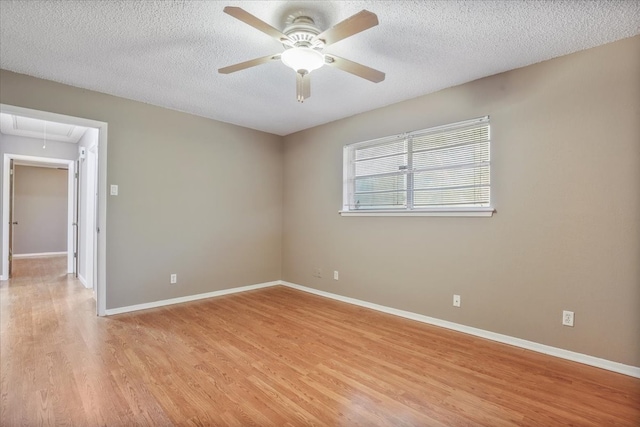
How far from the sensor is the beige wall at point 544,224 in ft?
7.40

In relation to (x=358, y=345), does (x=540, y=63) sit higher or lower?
higher

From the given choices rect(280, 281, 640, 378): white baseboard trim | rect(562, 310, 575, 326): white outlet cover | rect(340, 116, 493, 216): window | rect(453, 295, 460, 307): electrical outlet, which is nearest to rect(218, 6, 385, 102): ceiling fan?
rect(340, 116, 493, 216): window

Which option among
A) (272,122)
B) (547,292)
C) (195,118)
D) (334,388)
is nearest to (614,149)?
(547,292)

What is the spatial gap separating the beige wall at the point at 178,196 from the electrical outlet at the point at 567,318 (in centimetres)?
369

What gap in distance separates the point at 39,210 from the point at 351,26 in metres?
9.41

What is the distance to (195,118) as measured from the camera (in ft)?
13.4

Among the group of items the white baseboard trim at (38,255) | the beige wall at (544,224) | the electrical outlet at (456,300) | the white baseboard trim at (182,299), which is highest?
the beige wall at (544,224)

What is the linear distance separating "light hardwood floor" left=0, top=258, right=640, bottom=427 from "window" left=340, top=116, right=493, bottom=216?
1.28 meters

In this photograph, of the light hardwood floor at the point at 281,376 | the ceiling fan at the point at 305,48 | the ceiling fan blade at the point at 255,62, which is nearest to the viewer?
the light hardwood floor at the point at 281,376

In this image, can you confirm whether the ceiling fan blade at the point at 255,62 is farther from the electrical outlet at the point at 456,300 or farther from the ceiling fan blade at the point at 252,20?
the electrical outlet at the point at 456,300

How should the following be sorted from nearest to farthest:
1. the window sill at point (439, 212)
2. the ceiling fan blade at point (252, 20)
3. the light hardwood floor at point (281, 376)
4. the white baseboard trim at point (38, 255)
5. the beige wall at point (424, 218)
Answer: the ceiling fan blade at point (252, 20), the light hardwood floor at point (281, 376), the beige wall at point (424, 218), the window sill at point (439, 212), the white baseboard trim at point (38, 255)

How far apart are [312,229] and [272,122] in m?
1.64

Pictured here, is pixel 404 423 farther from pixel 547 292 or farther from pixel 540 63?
pixel 540 63

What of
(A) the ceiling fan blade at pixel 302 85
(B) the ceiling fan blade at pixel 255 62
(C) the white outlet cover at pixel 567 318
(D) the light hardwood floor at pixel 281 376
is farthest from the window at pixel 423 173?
(B) the ceiling fan blade at pixel 255 62
